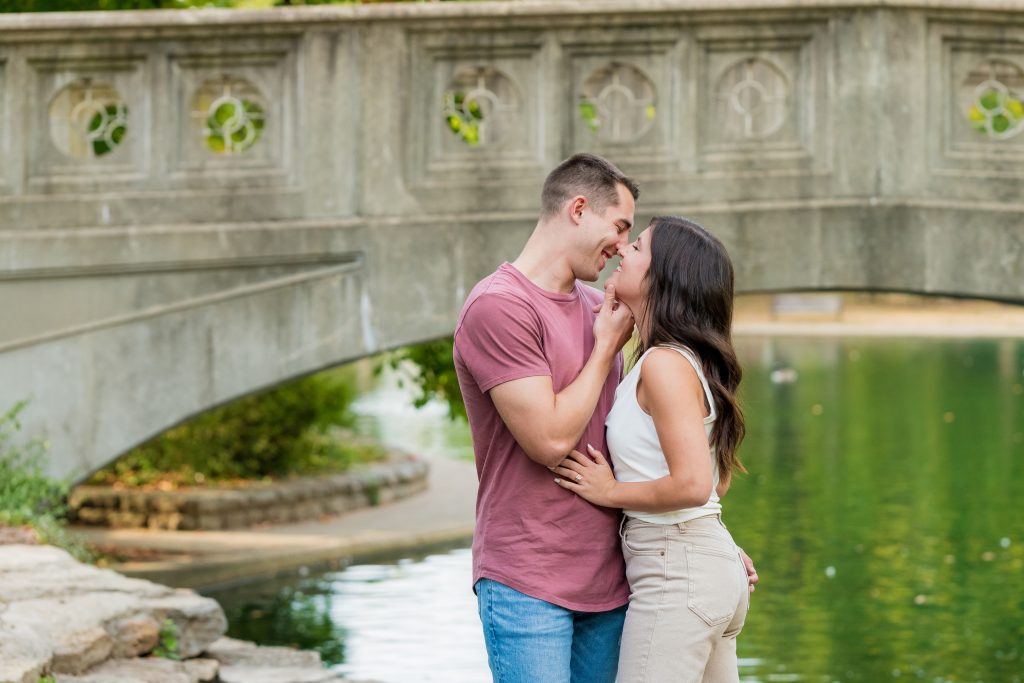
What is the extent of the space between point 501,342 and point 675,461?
526 mm

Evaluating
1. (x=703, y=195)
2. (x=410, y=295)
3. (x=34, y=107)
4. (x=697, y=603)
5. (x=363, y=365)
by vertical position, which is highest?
(x=34, y=107)

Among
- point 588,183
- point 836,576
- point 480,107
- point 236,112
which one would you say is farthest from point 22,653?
point 836,576

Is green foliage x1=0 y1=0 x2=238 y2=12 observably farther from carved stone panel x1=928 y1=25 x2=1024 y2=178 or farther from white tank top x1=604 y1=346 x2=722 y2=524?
white tank top x1=604 y1=346 x2=722 y2=524

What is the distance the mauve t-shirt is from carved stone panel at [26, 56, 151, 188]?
201 inches

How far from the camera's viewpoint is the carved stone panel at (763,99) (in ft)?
27.9

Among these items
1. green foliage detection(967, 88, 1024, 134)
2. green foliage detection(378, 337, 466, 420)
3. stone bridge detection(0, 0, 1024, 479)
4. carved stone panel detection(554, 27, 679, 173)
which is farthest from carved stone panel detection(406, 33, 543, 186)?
green foliage detection(378, 337, 466, 420)

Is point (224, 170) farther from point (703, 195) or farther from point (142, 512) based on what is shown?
point (142, 512)

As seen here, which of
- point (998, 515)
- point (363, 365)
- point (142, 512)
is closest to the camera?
point (142, 512)

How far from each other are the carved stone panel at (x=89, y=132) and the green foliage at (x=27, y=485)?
1.34 metres

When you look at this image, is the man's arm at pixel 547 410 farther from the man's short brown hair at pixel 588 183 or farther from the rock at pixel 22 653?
the rock at pixel 22 653

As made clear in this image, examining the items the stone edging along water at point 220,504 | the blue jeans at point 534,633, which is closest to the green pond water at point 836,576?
the stone edging along water at point 220,504

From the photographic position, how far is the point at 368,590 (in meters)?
11.4

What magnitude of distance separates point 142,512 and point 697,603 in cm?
1006

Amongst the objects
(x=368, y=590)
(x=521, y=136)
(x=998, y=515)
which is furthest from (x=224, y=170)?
(x=998, y=515)
